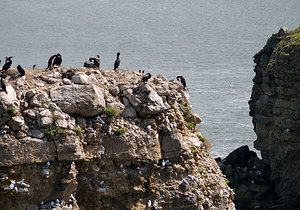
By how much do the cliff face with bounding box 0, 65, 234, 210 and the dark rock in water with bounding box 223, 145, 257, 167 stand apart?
36.6 m

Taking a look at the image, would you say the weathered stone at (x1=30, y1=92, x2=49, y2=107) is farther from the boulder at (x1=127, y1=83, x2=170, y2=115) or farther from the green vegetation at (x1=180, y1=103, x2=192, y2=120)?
the green vegetation at (x1=180, y1=103, x2=192, y2=120)

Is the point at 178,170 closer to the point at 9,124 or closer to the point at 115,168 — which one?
the point at 115,168

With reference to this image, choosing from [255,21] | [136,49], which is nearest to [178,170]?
[136,49]

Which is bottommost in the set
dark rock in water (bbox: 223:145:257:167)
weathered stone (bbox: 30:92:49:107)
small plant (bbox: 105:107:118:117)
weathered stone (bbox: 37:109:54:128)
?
weathered stone (bbox: 37:109:54:128)

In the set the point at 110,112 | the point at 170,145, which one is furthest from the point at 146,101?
the point at 170,145

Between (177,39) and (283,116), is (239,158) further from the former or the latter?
(177,39)

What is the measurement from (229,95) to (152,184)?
217 feet

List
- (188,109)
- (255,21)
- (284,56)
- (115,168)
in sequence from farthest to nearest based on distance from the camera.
→ (255,21) → (284,56) → (188,109) → (115,168)

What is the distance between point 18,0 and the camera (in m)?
139

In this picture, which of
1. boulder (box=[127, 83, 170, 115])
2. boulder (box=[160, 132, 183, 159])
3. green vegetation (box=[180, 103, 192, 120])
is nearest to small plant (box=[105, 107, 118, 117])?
boulder (box=[127, 83, 170, 115])

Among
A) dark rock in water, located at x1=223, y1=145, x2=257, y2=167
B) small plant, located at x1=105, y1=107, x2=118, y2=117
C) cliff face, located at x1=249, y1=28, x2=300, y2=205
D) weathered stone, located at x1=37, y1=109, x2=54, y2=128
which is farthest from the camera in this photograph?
dark rock in water, located at x1=223, y1=145, x2=257, y2=167

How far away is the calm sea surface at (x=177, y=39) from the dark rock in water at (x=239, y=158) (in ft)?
22.1

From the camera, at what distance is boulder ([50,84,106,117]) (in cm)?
2106

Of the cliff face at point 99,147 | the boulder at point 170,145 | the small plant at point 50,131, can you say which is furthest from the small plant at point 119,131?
the small plant at point 50,131
